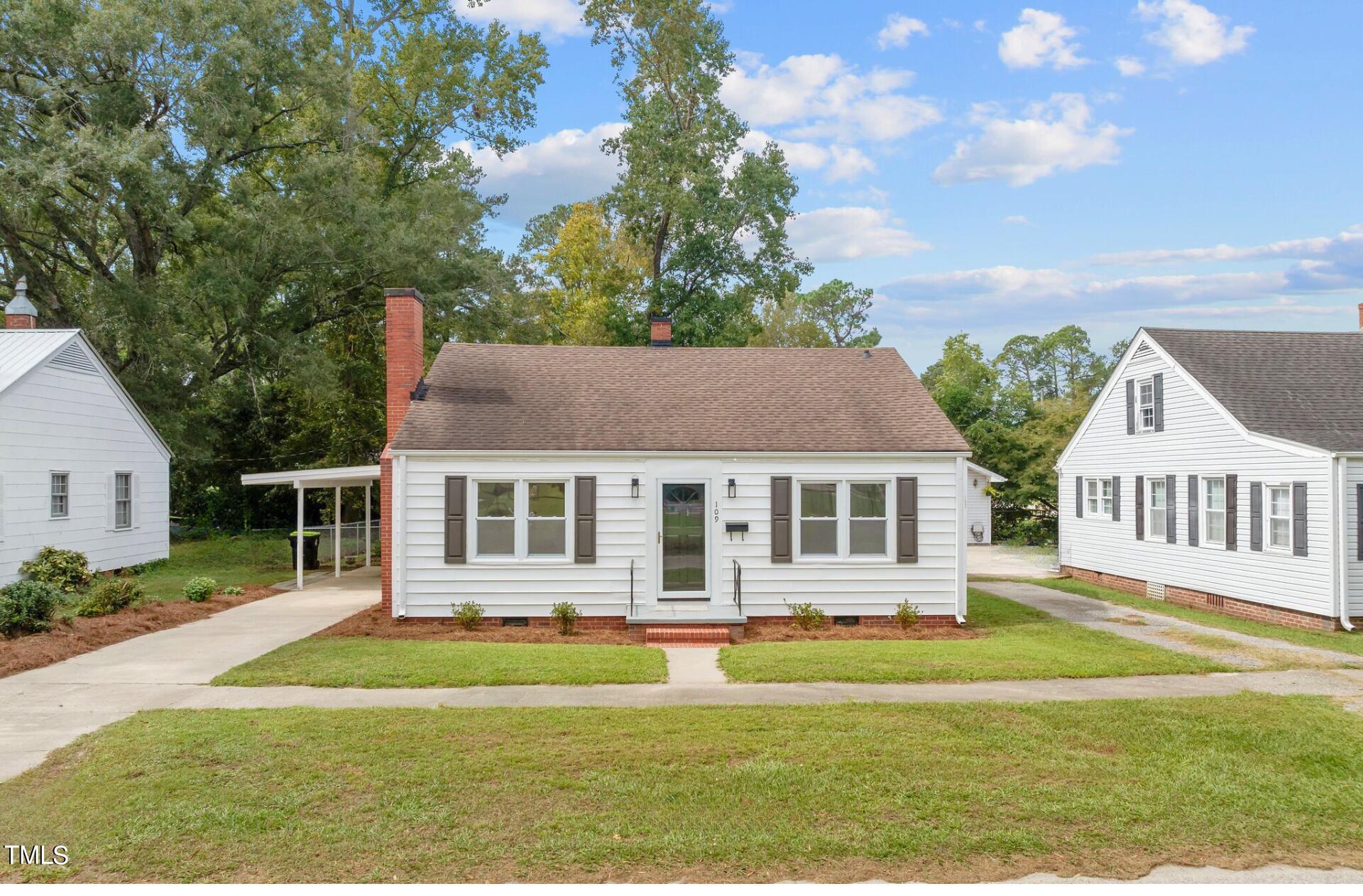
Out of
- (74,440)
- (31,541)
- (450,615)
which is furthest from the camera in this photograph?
(74,440)

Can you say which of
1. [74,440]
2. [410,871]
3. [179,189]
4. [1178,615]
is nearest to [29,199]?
[179,189]

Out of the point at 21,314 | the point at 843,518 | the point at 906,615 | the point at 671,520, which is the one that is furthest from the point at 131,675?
the point at 21,314

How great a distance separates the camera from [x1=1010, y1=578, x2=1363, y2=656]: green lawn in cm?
1246

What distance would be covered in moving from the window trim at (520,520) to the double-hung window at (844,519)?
3.60 meters

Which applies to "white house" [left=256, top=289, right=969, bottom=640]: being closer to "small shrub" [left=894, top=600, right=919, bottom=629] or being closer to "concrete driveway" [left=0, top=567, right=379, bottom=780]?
"small shrub" [left=894, top=600, right=919, bottom=629]

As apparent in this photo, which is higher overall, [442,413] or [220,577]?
[442,413]

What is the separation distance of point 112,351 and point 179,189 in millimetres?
4506

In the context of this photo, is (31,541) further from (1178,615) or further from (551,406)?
(1178,615)

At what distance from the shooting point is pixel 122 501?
19219 millimetres

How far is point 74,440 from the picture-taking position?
17234 mm

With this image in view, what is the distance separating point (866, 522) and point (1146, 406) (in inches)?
345

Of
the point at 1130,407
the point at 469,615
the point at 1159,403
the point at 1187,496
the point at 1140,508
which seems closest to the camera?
the point at 469,615

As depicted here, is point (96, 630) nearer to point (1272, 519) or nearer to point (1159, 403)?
point (1272, 519)

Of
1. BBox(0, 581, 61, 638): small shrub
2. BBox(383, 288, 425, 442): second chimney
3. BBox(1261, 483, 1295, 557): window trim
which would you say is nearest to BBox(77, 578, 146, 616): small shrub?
BBox(0, 581, 61, 638): small shrub
